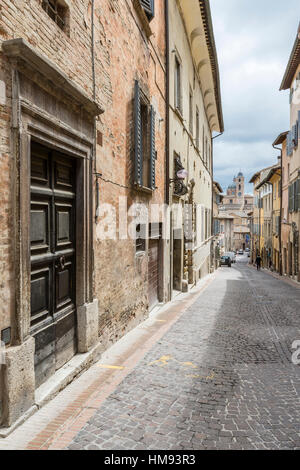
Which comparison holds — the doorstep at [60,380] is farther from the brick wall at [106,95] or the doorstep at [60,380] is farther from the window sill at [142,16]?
the window sill at [142,16]

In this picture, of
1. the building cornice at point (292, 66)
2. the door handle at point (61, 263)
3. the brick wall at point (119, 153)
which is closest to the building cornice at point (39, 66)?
the brick wall at point (119, 153)

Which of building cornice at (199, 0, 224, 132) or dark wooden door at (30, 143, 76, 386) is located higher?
building cornice at (199, 0, 224, 132)

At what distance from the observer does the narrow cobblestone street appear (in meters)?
3.53

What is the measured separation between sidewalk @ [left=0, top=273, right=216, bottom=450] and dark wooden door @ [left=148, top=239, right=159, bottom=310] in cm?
243

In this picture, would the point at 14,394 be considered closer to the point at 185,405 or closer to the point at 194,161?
the point at 185,405

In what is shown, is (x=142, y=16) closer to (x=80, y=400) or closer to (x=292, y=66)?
(x=80, y=400)

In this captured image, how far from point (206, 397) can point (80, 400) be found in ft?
4.74

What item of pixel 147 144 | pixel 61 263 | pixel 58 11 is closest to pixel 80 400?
pixel 61 263

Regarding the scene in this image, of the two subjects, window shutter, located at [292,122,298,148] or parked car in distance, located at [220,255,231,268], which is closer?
window shutter, located at [292,122,298,148]

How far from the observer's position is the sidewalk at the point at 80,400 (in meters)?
3.46

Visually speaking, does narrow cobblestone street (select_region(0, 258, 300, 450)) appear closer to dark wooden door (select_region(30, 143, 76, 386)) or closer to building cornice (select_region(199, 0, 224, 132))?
dark wooden door (select_region(30, 143, 76, 386))

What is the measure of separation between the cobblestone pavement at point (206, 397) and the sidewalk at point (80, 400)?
0.41 ft

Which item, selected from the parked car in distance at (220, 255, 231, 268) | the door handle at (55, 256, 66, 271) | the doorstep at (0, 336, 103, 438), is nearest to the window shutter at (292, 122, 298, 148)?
the doorstep at (0, 336, 103, 438)

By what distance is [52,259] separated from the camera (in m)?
4.66
